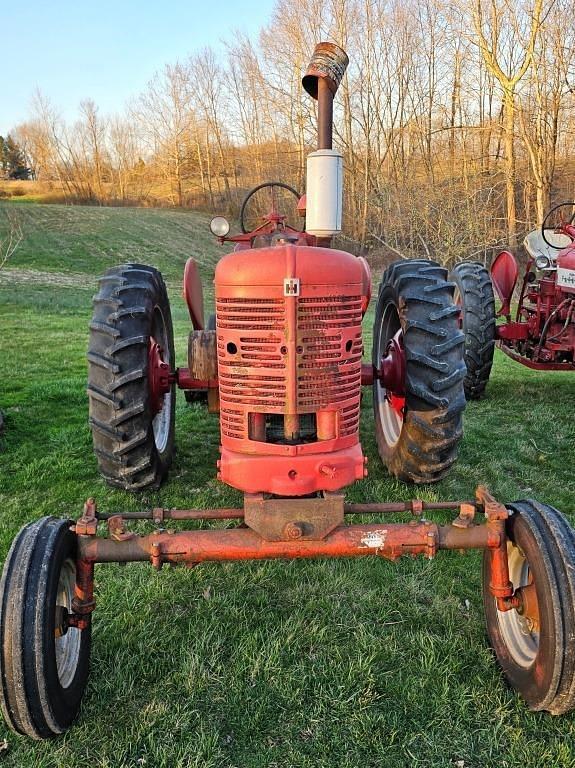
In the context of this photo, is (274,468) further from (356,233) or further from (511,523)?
(356,233)

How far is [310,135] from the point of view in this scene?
2356 centimetres

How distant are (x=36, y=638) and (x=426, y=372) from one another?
219cm

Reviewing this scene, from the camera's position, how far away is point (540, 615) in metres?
2.07

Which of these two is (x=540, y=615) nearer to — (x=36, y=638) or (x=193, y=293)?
(x=36, y=638)

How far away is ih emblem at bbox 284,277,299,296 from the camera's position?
2.26 meters

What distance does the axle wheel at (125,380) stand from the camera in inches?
124

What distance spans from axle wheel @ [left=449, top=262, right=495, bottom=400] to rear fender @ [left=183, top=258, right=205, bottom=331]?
2.93 m

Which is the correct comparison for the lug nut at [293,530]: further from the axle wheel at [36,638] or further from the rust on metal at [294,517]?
the axle wheel at [36,638]

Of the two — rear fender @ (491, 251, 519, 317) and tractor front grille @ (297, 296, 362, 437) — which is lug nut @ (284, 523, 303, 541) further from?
rear fender @ (491, 251, 519, 317)

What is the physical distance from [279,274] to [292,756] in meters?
1.69

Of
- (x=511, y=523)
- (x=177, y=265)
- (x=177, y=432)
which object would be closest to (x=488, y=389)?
(x=177, y=432)

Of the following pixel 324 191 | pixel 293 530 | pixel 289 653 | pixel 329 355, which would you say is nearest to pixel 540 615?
pixel 293 530

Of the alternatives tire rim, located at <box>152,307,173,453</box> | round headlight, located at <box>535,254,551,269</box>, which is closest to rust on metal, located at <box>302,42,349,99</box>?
tire rim, located at <box>152,307,173,453</box>

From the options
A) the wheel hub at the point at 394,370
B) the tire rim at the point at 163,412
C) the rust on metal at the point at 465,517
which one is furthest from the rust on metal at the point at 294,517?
the tire rim at the point at 163,412
